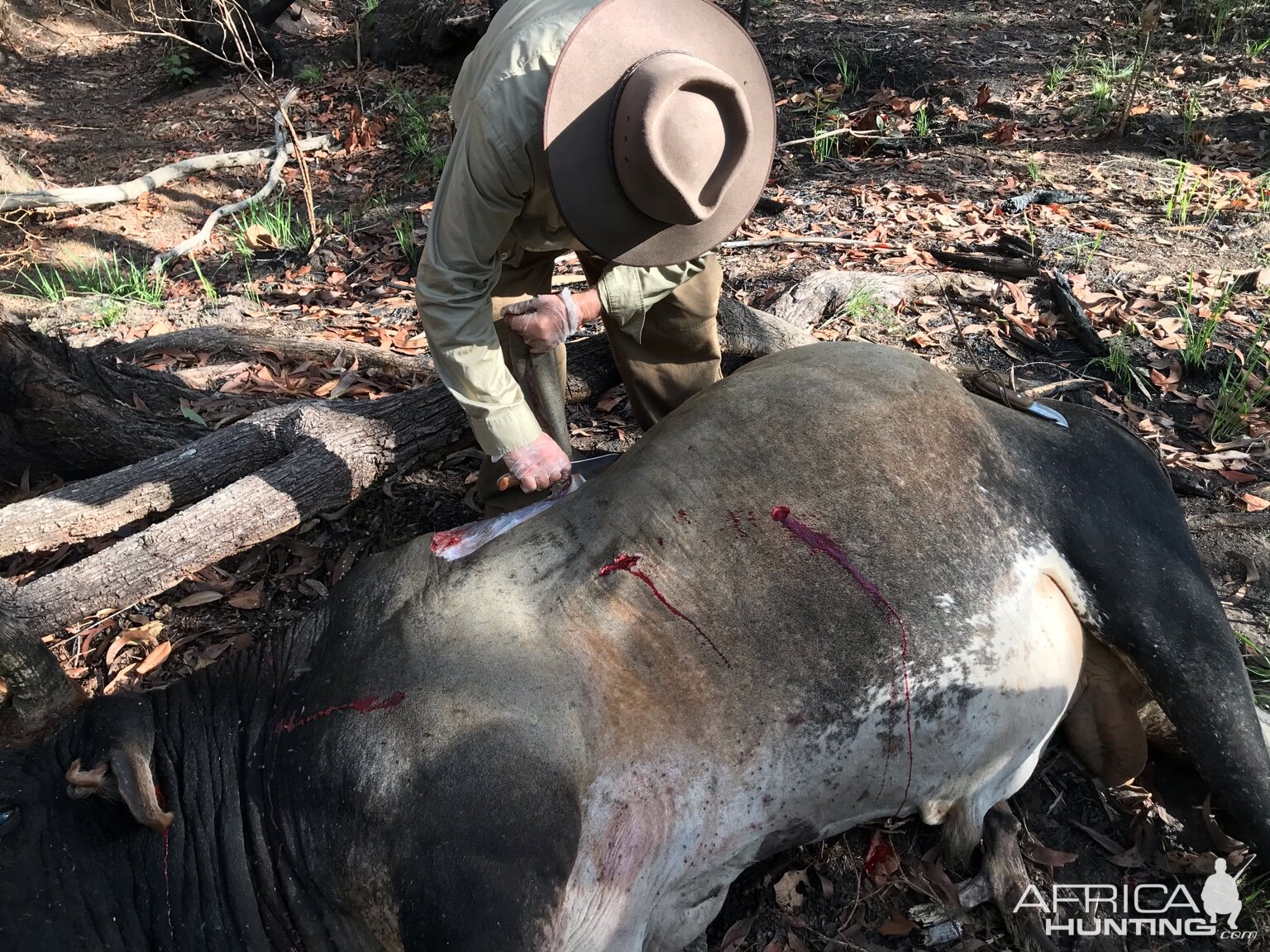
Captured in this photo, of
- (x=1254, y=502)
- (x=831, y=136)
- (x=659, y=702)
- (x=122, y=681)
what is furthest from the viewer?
(x=831, y=136)

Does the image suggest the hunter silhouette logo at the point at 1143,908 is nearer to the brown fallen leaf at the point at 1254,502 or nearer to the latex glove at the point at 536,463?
the brown fallen leaf at the point at 1254,502

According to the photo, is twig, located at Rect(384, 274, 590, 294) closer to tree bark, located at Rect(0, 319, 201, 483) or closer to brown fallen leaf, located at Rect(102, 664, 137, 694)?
tree bark, located at Rect(0, 319, 201, 483)

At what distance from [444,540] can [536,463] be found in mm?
A: 381

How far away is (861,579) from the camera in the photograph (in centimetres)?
236

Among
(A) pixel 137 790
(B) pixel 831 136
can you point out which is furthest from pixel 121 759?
(B) pixel 831 136

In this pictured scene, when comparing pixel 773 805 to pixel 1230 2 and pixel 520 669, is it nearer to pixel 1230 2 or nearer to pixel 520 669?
pixel 520 669

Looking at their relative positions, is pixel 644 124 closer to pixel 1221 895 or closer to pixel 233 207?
pixel 1221 895

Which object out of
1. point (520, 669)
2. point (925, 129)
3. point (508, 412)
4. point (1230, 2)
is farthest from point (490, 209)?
point (1230, 2)

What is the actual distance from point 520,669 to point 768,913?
1.03m

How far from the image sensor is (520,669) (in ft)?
7.33

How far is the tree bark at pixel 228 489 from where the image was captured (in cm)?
297

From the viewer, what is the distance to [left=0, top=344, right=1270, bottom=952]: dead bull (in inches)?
82.6

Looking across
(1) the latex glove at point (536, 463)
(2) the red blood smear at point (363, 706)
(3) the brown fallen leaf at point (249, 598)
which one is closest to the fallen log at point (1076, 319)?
(1) the latex glove at point (536, 463)

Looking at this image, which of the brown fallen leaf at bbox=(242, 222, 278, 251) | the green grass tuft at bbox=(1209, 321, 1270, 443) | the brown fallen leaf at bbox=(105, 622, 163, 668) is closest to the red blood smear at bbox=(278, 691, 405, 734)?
the brown fallen leaf at bbox=(105, 622, 163, 668)
